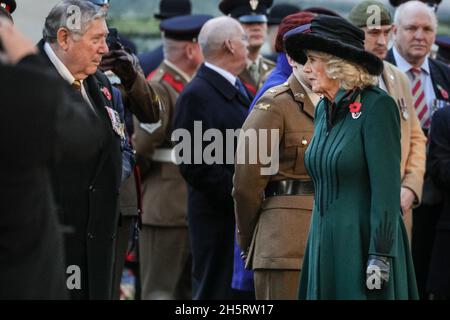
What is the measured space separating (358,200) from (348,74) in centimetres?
61

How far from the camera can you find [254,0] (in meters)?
11.6

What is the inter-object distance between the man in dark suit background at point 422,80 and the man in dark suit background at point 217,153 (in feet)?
4.11

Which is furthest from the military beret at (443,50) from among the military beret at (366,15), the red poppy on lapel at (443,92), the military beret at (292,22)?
the military beret at (292,22)

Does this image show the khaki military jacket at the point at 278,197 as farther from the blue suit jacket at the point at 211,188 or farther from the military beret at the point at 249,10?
the military beret at the point at 249,10

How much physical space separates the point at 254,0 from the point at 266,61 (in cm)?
56

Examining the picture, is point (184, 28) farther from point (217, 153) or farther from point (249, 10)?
point (217, 153)

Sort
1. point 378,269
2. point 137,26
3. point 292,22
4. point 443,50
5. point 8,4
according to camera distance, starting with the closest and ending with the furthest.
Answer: point 378,269 → point 8,4 → point 292,22 → point 443,50 → point 137,26

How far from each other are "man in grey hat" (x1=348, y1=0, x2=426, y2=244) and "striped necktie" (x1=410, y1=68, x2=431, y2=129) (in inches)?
30.0

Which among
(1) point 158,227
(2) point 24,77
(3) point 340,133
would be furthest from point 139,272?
(2) point 24,77

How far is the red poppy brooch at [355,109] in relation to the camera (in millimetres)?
6402

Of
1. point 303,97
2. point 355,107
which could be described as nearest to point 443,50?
point 303,97

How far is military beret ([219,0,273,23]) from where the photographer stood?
11633 millimetres

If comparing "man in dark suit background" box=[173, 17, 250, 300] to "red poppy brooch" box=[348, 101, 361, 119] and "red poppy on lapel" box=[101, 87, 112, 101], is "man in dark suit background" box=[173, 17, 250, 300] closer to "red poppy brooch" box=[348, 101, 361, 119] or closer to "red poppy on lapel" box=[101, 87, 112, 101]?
"red poppy on lapel" box=[101, 87, 112, 101]

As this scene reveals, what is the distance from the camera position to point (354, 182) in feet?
20.9
